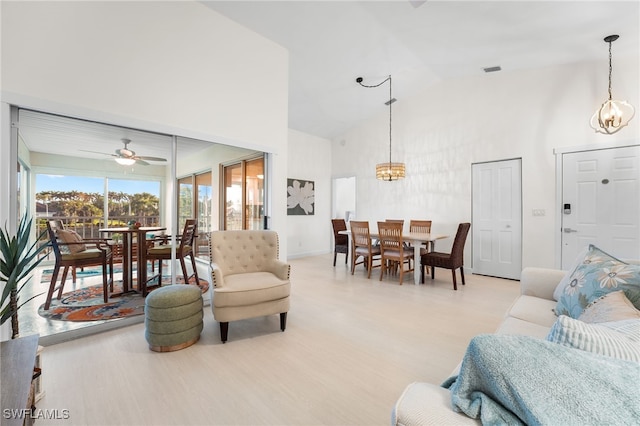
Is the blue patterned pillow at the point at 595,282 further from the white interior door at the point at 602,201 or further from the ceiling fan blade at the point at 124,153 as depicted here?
the ceiling fan blade at the point at 124,153

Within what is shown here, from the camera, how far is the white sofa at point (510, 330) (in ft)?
2.53

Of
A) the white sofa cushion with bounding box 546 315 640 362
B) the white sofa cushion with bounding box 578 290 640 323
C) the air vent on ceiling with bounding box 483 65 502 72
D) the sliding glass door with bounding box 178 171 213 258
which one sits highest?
the air vent on ceiling with bounding box 483 65 502 72

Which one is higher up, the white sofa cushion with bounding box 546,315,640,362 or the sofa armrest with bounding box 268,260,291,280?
the white sofa cushion with bounding box 546,315,640,362

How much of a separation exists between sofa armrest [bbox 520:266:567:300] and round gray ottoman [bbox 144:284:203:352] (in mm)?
2914

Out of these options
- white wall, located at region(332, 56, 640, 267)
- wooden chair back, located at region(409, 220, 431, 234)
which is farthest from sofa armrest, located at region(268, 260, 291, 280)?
white wall, located at region(332, 56, 640, 267)

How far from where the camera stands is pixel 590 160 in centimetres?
408

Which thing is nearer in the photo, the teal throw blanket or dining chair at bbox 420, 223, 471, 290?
the teal throw blanket

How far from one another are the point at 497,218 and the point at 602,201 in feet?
4.37

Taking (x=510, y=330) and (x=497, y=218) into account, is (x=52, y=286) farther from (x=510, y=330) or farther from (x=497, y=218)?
(x=497, y=218)

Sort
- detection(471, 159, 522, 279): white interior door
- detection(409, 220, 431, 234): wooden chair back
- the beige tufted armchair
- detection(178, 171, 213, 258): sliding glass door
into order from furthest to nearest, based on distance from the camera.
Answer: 1. detection(409, 220, 431, 234): wooden chair back
2. detection(471, 159, 522, 279): white interior door
3. detection(178, 171, 213, 258): sliding glass door
4. the beige tufted armchair

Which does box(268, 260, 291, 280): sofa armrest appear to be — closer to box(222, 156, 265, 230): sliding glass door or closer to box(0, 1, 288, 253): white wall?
box(0, 1, 288, 253): white wall

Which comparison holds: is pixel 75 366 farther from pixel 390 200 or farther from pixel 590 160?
pixel 590 160

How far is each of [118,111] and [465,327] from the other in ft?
13.2

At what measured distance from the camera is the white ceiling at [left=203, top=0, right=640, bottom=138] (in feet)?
10.5
